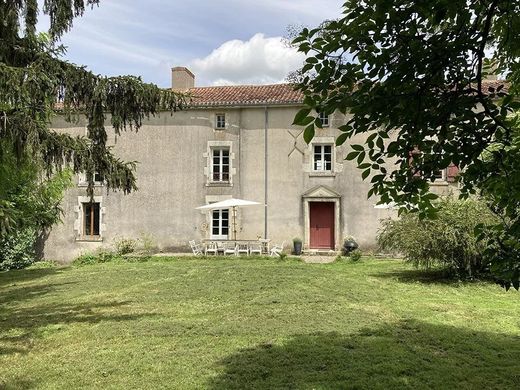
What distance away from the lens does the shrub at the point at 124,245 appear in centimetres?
1928

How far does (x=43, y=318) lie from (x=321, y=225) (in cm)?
1262

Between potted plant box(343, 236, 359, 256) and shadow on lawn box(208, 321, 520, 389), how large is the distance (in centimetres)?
1158

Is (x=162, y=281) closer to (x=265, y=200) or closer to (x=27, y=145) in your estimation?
(x=27, y=145)

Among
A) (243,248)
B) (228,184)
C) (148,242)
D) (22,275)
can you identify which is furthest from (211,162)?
(22,275)

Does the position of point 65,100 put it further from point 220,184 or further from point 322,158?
point 322,158

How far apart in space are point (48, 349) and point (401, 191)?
5.34m

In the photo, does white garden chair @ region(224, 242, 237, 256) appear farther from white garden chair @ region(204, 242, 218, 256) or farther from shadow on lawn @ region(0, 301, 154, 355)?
shadow on lawn @ region(0, 301, 154, 355)

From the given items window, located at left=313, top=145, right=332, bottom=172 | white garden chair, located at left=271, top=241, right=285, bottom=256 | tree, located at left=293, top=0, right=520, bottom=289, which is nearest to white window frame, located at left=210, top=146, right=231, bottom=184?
white garden chair, located at left=271, top=241, right=285, bottom=256

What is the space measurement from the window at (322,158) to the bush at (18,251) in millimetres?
11656

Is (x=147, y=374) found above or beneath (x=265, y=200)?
beneath

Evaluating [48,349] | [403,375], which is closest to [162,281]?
[48,349]

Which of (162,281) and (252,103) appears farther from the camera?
(252,103)

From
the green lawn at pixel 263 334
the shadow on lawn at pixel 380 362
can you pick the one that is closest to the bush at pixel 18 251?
the green lawn at pixel 263 334

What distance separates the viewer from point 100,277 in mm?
13172
